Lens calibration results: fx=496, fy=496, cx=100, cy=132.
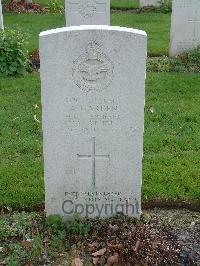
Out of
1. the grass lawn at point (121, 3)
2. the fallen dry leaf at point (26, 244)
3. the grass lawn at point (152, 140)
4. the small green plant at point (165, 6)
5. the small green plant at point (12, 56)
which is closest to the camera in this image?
the fallen dry leaf at point (26, 244)

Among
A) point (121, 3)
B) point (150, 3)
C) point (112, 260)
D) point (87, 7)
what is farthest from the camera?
point (121, 3)

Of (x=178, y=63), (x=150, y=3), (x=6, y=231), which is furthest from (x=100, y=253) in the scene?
(x=150, y=3)

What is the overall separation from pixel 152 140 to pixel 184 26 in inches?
153

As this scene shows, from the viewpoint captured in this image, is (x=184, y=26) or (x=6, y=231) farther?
(x=184, y=26)

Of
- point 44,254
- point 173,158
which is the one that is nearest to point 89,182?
point 44,254

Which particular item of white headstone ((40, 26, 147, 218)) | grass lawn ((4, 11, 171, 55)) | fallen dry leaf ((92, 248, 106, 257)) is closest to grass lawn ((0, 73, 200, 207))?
white headstone ((40, 26, 147, 218))

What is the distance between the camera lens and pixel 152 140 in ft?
19.8

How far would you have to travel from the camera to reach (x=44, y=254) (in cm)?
399

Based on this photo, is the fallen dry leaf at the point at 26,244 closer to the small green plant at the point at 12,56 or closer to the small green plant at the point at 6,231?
the small green plant at the point at 6,231

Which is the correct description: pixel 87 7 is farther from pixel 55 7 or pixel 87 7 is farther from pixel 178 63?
pixel 55 7

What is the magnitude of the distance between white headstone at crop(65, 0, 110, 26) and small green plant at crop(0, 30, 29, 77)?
1.25 m

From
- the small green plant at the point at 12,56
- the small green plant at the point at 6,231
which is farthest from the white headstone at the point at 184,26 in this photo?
the small green plant at the point at 6,231

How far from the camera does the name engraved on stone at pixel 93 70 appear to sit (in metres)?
3.90

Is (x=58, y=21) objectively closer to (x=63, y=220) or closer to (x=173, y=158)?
(x=173, y=158)
